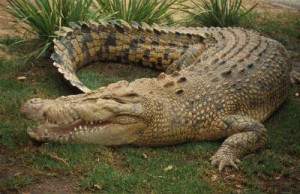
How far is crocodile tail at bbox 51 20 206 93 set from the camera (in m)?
7.34

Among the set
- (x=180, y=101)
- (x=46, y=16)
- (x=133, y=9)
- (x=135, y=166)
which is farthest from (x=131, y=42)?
(x=135, y=166)

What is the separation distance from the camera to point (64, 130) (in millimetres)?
5312

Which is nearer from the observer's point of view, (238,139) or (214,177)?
(214,177)

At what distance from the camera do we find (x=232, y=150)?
551 centimetres

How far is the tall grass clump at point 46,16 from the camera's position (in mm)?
7422

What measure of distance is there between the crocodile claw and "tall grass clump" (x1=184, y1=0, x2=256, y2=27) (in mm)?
3891

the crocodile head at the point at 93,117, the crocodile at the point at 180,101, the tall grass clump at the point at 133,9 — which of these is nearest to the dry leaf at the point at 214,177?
the crocodile at the point at 180,101

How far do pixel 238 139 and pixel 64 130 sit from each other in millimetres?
1756

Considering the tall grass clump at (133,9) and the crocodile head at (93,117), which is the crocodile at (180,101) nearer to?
the crocodile head at (93,117)

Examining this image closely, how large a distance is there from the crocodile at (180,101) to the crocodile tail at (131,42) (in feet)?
0.06

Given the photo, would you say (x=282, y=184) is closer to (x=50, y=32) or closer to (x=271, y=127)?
(x=271, y=127)

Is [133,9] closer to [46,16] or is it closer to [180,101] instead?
[46,16]

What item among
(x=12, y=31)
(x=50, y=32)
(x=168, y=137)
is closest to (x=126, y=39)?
(x=50, y=32)

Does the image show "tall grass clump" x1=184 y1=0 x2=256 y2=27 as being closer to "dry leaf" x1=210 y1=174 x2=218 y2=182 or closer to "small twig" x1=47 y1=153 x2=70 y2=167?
"dry leaf" x1=210 y1=174 x2=218 y2=182
